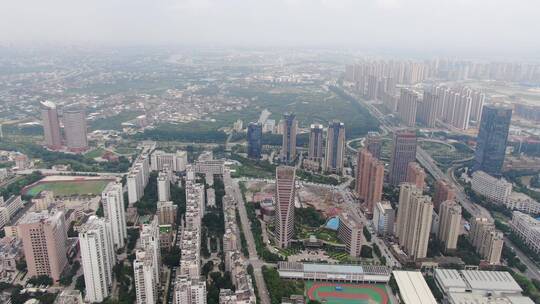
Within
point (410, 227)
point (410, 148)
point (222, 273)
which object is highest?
point (410, 148)

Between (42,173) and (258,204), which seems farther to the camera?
(42,173)

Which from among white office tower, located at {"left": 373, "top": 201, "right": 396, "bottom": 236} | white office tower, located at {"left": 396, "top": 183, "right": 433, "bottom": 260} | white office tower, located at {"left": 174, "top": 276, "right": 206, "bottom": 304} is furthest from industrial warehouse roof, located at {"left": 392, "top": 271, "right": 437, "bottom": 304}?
white office tower, located at {"left": 174, "top": 276, "right": 206, "bottom": 304}

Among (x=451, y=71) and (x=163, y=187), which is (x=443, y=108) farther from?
(x=163, y=187)

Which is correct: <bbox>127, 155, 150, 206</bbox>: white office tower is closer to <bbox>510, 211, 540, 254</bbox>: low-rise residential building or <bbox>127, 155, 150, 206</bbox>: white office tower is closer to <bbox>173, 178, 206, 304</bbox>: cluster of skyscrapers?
<bbox>173, 178, 206, 304</bbox>: cluster of skyscrapers

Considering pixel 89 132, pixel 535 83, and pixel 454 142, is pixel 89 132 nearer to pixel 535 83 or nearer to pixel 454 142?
pixel 454 142

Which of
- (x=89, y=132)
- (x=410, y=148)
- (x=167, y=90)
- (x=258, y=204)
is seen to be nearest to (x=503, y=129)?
(x=410, y=148)

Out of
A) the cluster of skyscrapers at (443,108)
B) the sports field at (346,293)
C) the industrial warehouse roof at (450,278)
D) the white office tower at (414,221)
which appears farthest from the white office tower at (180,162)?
the cluster of skyscrapers at (443,108)

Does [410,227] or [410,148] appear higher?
[410,148]

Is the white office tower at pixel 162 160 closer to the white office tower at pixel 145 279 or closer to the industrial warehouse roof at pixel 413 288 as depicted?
the white office tower at pixel 145 279
